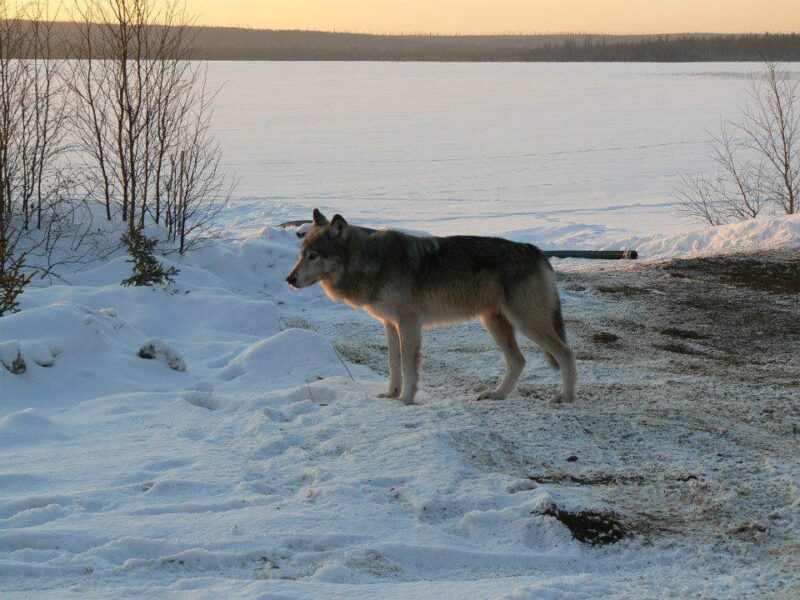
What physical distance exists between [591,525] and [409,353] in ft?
9.64

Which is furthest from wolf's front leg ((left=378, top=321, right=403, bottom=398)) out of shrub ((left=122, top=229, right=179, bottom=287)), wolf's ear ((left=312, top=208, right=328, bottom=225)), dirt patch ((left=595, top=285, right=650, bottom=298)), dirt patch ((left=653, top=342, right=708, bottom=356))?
dirt patch ((left=595, top=285, right=650, bottom=298))

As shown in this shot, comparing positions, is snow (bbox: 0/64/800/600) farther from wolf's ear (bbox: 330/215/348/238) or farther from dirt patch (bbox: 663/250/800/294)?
dirt patch (bbox: 663/250/800/294)

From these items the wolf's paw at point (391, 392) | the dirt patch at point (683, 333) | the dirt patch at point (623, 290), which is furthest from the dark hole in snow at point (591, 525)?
the dirt patch at point (623, 290)

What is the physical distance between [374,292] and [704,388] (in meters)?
3.08

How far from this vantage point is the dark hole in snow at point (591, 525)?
483cm

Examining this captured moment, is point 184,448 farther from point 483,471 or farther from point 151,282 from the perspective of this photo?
point 151,282

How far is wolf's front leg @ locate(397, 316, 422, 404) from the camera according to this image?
24.8 ft

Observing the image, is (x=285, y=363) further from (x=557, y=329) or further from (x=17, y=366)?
(x=557, y=329)

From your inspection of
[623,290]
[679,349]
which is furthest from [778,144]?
[679,349]

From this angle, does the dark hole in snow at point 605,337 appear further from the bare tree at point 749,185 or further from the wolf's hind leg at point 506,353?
the bare tree at point 749,185

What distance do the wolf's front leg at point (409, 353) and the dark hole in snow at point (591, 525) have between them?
104 inches

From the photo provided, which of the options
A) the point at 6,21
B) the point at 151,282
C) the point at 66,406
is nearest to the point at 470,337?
the point at 151,282

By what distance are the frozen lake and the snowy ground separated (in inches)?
421

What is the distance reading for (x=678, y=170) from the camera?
3073 centimetres
